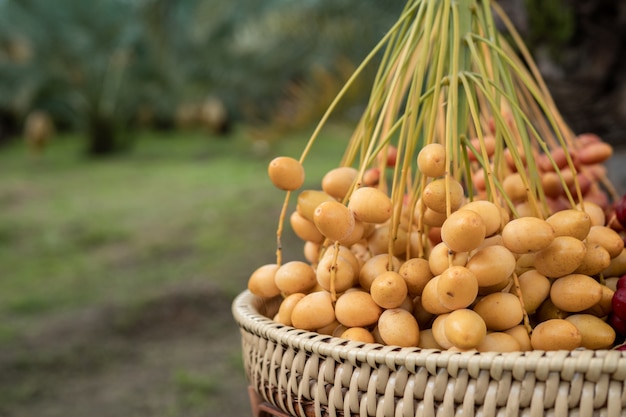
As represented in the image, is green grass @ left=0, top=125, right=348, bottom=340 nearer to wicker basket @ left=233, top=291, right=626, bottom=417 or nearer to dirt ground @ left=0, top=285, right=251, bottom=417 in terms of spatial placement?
dirt ground @ left=0, top=285, right=251, bottom=417

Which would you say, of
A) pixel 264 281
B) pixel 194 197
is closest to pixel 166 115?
pixel 194 197

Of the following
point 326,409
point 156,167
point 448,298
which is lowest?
point 156,167

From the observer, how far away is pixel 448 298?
23.9 inches

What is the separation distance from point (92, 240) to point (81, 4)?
150 inches

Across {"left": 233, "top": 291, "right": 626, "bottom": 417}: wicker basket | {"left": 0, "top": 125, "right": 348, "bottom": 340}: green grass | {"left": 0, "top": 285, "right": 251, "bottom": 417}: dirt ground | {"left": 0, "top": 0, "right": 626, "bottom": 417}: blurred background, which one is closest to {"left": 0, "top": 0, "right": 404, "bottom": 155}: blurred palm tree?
{"left": 0, "top": 0, "right": 626, "bottom": 417}: blurred background

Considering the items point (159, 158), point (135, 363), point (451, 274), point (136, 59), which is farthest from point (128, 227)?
point (136, 59)

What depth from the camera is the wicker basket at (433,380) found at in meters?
0.54

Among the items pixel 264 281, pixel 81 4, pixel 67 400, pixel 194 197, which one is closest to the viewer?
pixel 264 281

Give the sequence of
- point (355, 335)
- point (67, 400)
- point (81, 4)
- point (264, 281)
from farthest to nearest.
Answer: point (81, 4) → point (67, 400) → point (264, 281) → point (355, 335)

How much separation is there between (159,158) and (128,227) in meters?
2.81

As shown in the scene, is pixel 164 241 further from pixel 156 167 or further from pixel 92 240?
pixel 156 167

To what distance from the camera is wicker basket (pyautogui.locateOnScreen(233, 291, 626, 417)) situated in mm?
536

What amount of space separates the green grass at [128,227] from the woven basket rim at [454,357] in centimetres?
221

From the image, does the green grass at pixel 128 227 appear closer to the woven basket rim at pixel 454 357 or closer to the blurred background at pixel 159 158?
the blurred background at pixel 159 158
